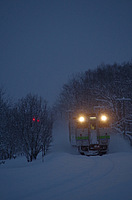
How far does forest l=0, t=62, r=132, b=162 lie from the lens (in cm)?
1673

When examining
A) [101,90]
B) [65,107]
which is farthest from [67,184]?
[65,107]

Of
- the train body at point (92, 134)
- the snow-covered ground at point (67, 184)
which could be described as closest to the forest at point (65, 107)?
the train body at point (92, 134)

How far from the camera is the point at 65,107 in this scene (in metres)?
38.8

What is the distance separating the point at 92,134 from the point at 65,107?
71.5 ft

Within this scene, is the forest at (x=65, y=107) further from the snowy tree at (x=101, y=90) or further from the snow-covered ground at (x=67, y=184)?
Result: the snow-covered ground at (x=67, y=184)

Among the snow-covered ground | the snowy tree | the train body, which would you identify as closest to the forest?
the snowy tree

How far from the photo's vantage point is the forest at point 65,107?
16734 millimetres

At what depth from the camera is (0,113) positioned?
19297 mm

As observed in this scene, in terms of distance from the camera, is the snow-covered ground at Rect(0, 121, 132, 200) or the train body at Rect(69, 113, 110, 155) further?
the train body at Rect(69, 113, 110, 155)

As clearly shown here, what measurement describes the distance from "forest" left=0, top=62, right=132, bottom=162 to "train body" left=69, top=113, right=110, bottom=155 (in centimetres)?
317

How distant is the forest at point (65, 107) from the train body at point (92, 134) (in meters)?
3.17

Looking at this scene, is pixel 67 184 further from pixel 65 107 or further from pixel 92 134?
pixel 65 107

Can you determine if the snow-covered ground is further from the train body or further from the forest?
the train body

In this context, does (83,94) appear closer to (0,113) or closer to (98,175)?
(0,113)
